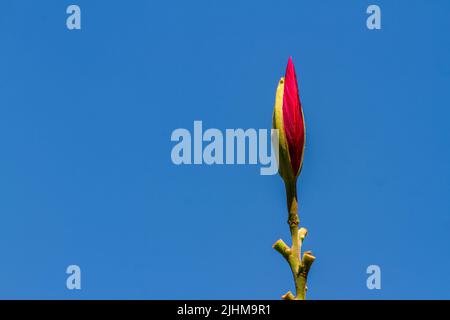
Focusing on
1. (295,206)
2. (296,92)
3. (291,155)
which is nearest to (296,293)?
(295,206)

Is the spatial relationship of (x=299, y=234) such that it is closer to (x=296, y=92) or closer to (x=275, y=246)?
(x=275, y=246)

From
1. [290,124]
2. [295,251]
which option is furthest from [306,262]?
[290,124]

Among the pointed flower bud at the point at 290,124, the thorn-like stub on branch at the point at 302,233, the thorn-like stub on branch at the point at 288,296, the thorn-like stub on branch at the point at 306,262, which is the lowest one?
the thorn-like stub on branch at the point at 288,296

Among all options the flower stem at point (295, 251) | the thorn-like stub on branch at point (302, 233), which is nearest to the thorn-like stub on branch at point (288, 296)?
the flower stem at point (295, 251)

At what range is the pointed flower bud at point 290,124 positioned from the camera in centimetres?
150

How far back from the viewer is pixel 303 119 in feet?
5.02

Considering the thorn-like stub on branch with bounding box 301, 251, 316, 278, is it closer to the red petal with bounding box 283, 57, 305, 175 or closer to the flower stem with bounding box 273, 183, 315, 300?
the flower stem with bounding box 273, 183, 315, 300

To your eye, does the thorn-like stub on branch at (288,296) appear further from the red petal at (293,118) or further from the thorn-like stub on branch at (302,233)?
the red petal at (293,118)

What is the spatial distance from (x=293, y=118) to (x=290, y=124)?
1 cm

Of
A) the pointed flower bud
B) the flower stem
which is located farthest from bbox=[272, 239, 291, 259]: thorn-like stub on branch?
the pointed flower bud

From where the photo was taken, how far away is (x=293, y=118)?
1.50 meters

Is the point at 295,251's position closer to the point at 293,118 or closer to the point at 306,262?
the point at 306,262
